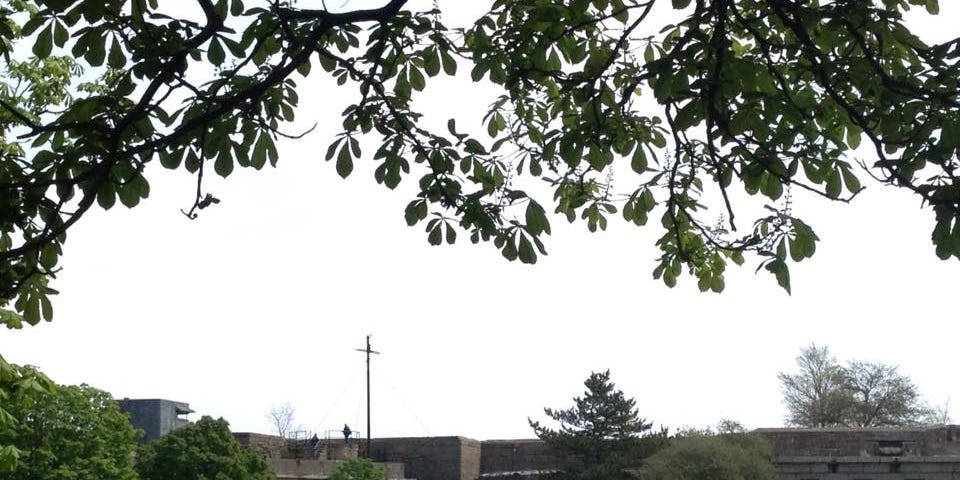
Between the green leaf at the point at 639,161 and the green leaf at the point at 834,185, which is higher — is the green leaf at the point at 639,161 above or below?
above

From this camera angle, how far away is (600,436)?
151 feet

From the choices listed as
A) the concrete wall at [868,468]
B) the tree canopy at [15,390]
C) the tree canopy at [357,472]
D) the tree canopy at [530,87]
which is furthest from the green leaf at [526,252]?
the concrete wall at [868,468]

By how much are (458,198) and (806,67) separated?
5.89ft

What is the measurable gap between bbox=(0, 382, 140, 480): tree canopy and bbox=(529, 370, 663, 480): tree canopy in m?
21.2

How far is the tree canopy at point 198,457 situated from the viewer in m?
31.5

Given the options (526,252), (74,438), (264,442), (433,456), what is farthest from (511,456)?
(526,252)

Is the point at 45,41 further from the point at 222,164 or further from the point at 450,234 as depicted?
the point at 450,234

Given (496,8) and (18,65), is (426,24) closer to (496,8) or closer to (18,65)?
(496,8)

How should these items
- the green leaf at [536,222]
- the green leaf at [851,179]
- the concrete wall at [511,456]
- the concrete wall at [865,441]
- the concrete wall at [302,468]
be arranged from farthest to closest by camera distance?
the concrete wall at [511,456] → the concrete wall at [865,441] → the concrete wall at [302,468] → the green leaf at [536,222] → the green leaf at [851,179]

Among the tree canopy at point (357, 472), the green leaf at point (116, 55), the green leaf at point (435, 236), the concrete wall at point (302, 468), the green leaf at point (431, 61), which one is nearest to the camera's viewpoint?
the green leaf at point (116, 55)

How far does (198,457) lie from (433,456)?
60.2ft

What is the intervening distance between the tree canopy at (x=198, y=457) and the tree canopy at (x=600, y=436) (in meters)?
15.6

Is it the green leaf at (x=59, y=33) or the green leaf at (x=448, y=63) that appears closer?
the green leaf at (x=59, y=33)

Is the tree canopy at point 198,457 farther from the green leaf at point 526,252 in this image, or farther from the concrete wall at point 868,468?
the green leaf at point 526,252
